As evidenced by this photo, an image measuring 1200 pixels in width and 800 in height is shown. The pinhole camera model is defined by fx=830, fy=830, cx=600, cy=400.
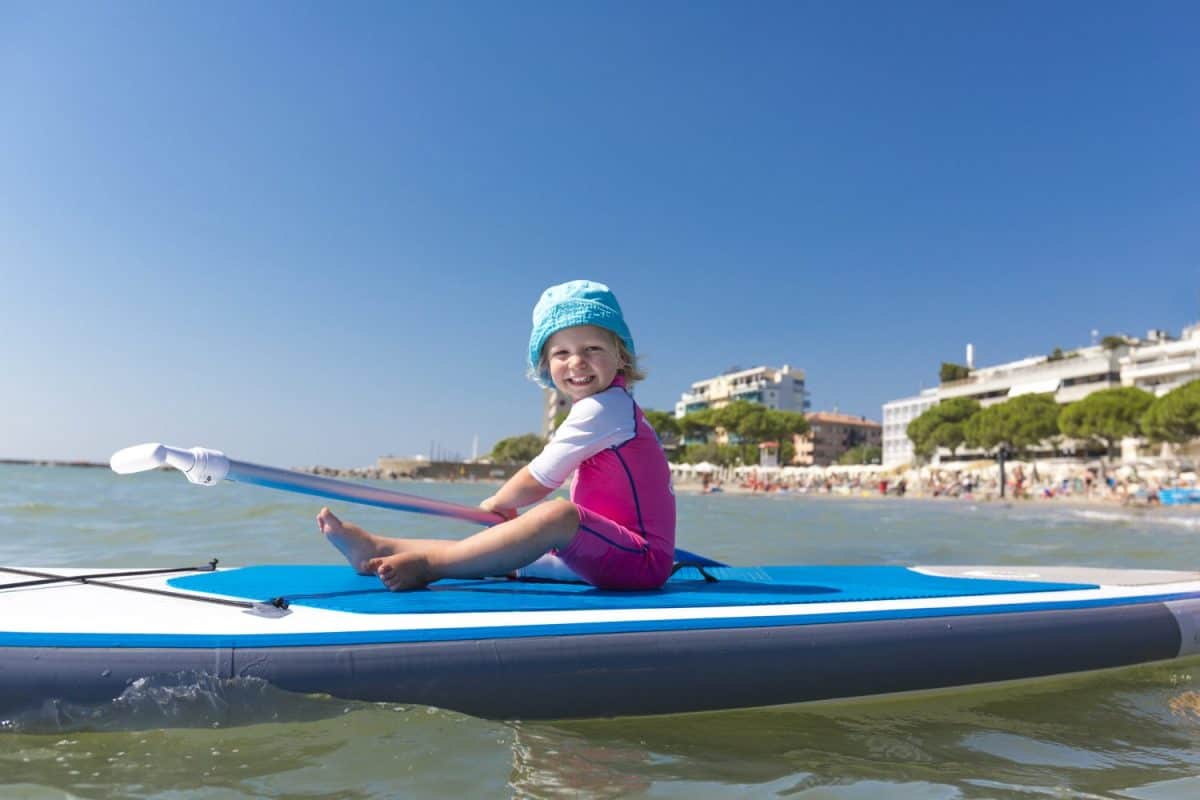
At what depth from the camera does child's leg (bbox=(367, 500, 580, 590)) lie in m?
2.72

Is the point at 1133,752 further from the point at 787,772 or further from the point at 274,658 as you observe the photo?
the point at 274,658

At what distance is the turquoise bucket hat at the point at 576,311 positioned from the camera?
9.43 ft

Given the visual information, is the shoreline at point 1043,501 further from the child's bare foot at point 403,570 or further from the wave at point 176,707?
the wave at point 176,707

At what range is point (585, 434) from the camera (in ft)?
9.16

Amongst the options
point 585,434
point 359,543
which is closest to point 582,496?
point 585,434

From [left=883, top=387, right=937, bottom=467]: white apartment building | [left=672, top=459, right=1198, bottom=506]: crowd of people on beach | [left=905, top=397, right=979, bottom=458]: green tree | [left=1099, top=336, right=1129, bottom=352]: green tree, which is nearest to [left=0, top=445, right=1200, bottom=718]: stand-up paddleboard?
[left=672, top=459, right=1198, bottom=506]: crowd of people on beach

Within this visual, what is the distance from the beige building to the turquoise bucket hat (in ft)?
309

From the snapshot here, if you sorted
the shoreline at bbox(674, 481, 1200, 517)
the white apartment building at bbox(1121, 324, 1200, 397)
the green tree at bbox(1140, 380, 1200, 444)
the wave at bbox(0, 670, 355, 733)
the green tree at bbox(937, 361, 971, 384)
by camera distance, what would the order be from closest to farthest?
the wave at bbox(0, 670, 355, 733) → the shoreline at bbox(674, 481, 1200, 517) → the green tree at bbox(1140, 380, 1200, 444) → the white apartment building at bbox(1121, 324, 1200, 397) → the green tree at bbox(937, 361, 971, 384)

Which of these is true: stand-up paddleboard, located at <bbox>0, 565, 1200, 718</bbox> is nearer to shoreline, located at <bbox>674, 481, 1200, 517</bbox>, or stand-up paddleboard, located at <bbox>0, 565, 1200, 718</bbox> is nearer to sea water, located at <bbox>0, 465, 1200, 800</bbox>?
sea water, located at <bbox>0, 465, 1200, 800</bbox>

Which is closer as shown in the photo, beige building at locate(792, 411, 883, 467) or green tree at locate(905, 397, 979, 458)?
green tree at locate(905, 397, 979, 458)

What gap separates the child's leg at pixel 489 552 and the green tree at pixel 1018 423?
5046cm

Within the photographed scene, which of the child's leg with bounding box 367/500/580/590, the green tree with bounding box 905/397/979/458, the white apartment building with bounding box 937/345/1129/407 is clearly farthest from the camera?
the green tree with bounding box 905/397/979/458

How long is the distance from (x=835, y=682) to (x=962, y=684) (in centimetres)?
52

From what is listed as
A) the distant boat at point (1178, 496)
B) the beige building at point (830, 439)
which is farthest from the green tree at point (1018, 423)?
the beige building at point (830, 439)
